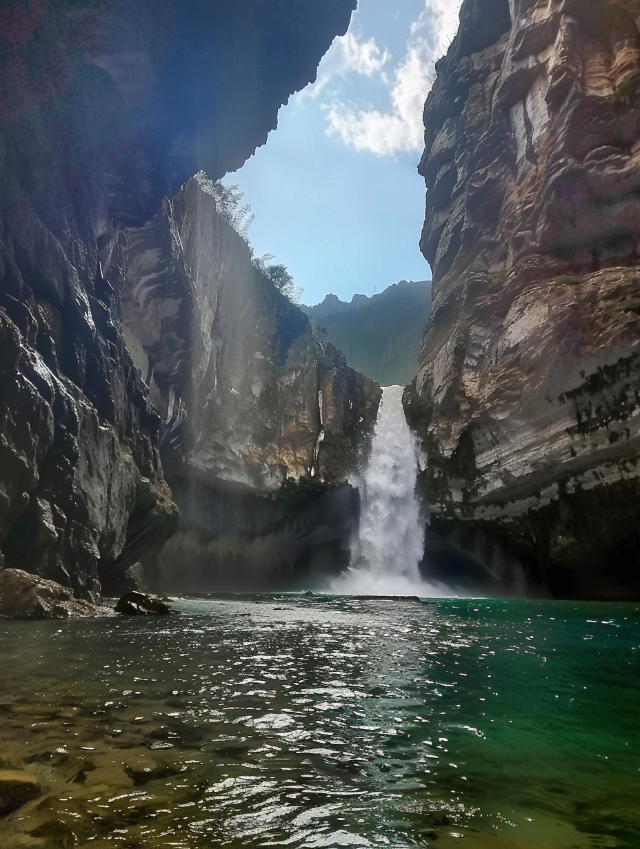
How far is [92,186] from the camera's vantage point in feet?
55.3

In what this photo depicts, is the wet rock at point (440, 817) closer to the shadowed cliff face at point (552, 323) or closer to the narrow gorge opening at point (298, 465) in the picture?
the narrow gorge opening at point (298, 465)

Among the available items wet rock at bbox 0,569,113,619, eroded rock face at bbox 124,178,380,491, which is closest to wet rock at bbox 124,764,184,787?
wet rock at bbox 0,569,113,619

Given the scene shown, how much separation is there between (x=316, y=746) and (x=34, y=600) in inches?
346

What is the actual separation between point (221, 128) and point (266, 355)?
1753 centimetres

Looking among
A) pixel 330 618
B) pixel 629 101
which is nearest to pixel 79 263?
pixel 330 618

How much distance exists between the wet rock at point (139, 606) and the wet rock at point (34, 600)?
0.65 m

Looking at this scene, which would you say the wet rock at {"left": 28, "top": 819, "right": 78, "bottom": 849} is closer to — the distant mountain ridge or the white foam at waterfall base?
the white foam at waterfall base

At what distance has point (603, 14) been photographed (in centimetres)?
2738

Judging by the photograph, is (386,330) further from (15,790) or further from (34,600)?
(15,790)

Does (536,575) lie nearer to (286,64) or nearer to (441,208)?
(286,64)

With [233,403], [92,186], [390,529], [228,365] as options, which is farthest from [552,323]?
[92,186]

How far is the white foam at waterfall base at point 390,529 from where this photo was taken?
29.7m

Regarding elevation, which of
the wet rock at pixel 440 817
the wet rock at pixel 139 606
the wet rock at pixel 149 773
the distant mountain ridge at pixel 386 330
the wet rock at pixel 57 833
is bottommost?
the wet rock at pixel 139 606

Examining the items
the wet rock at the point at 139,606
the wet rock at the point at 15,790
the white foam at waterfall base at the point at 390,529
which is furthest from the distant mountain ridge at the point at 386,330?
Answer: the wet rock at the point at 15,790
